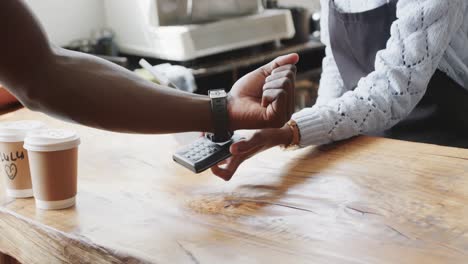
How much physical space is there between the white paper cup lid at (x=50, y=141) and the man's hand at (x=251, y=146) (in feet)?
0.94

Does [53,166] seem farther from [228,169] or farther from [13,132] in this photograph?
[228,169]

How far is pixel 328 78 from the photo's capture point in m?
1.87

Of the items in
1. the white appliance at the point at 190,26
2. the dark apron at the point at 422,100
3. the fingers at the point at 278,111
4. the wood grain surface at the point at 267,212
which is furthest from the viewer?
the white appliance at the point at 190,26

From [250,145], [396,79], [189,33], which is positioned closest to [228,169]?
[250,145]

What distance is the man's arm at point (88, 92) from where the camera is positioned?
3.59ft

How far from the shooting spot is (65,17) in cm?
284

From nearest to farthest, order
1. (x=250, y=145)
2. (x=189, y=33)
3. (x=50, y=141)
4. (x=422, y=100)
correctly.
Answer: (x=50, y=141) → (x=250, y=145) → (x=422, y=100) → (x=189, y=33)

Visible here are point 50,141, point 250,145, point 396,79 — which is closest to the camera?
point 50,141

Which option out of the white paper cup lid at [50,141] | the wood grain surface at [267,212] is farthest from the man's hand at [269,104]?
the white paper cup lid at [50,141]

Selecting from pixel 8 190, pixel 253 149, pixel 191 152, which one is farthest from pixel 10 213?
pixel 253 149

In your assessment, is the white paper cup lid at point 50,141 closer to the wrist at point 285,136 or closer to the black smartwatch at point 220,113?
the black smartwatch at point 220,113

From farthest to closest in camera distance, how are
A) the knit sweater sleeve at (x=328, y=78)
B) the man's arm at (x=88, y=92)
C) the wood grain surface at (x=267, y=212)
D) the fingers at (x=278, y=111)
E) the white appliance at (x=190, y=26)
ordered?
the white appliance at (x=190, y=26), the knit sweater sleeve at (x=328, y=78), the fingers at (x=278, y=111), the man's arm at (x=88, y=92), the wood grain surface at (x=267, y=212)

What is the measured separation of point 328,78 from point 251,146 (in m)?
0.59

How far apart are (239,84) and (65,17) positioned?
1.70m
